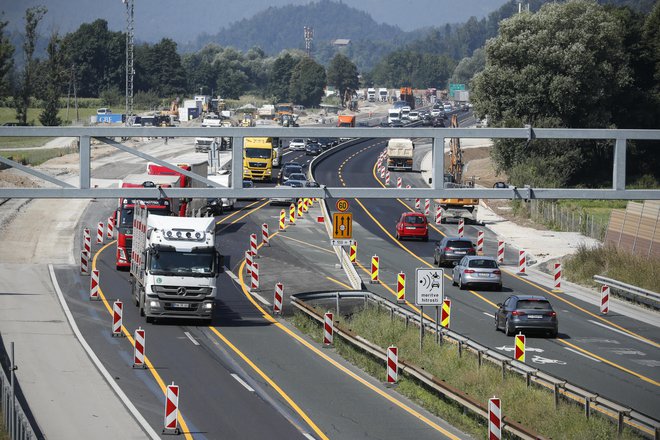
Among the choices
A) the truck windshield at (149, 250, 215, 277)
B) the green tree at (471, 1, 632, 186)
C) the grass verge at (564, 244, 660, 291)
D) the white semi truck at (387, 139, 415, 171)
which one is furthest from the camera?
the white semi truck at (387, 139, 415, 171)

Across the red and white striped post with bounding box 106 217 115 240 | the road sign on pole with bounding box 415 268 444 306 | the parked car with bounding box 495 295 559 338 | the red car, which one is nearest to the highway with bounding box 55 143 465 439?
the road sign on pole with bounding box 415 268 444 306

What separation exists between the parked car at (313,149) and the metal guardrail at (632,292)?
69.9m

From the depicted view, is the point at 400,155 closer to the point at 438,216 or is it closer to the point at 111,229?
the point at 438,216

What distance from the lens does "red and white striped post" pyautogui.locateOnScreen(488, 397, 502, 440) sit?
20297 mm

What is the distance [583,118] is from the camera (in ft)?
281

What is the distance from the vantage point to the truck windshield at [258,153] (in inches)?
3359

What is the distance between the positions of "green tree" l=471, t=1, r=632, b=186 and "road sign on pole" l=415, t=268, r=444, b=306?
53.5m

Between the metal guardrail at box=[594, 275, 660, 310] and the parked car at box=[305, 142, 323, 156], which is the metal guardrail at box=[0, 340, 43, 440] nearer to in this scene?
the metal guardrail at box=[594, 275, 660, 310]

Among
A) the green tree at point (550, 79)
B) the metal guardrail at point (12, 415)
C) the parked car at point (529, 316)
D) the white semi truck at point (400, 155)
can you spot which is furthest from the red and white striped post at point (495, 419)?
Answer: the white semi truck at point (400, 155)

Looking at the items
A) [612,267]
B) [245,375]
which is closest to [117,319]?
[245,375]

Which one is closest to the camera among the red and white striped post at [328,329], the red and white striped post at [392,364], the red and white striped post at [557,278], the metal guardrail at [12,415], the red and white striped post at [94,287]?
the metal guardrail at [12,415]

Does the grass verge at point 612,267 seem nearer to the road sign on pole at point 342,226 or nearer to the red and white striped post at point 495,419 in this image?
the road sign on pole at point 342,226

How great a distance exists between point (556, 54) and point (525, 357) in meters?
55.0

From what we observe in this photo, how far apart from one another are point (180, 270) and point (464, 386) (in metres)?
12.6
